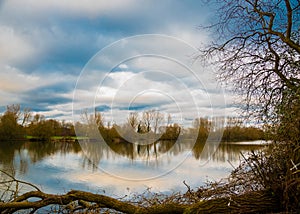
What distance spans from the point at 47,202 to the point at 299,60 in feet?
16.8

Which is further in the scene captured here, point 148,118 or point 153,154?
point 153,154

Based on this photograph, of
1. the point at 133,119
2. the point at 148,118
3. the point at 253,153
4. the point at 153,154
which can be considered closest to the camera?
the point at 253,153

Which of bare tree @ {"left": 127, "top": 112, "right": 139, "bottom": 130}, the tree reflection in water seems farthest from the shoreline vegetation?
the tree reflection in water

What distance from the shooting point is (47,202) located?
3816mm

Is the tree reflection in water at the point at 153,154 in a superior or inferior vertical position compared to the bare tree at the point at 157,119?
inferior

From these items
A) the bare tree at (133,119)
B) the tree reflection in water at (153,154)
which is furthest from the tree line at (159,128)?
the tree reflection in water at (153,154)

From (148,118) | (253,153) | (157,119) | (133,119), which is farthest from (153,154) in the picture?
(253,153)

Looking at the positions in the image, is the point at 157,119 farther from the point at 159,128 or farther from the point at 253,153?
the point at 253,153

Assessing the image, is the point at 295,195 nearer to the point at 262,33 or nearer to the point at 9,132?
the point at 262,33

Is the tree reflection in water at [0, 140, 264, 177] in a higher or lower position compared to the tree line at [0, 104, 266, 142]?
lower

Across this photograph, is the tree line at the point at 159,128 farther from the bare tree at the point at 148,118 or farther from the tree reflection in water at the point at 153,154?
the tree reflection in water at the point at 153,154

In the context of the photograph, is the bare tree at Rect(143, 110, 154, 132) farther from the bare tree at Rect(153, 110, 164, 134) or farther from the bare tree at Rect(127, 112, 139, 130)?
the bare tree at Rect(127, 112, 139, 130)

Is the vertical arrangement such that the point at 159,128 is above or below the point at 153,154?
above

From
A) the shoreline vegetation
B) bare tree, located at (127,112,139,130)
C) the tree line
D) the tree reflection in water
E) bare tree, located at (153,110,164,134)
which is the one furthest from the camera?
the tree reflection in water
